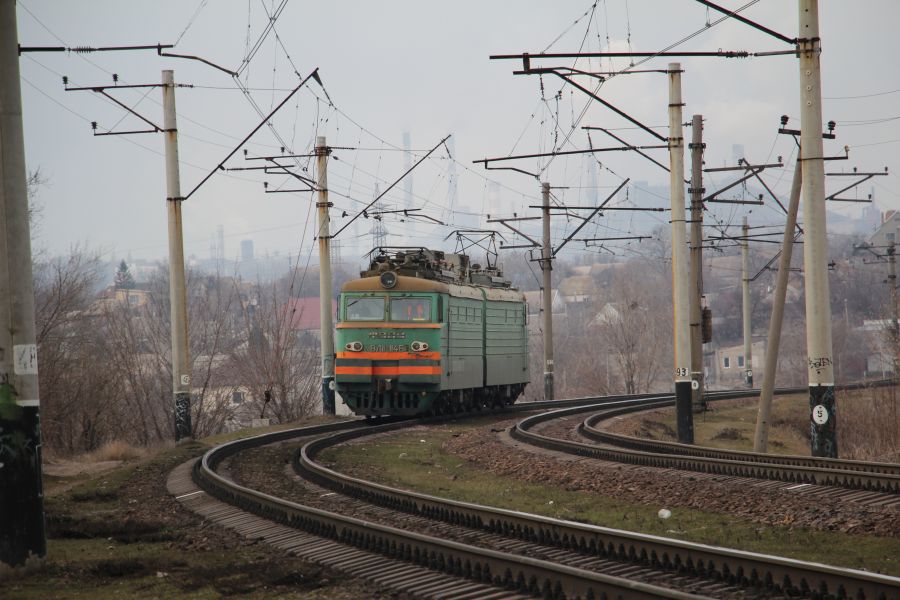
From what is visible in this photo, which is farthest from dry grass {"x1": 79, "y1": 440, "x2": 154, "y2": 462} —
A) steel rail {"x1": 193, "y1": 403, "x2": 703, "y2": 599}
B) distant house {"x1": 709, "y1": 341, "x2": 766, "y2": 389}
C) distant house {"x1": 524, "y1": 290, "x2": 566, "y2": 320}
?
distant house {"x1": 524, "y1": 290, "x2": 566, "y2": 320}

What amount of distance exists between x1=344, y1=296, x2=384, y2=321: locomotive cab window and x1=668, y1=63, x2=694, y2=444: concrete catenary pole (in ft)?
25.1

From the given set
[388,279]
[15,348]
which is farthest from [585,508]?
[388,279]

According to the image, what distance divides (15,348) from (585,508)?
6937mm

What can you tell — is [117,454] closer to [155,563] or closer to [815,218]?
[155,563]

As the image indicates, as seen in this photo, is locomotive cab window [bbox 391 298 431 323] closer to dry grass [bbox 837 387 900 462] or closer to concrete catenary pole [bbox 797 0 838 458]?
concrete catenary pole [bbox 797 0 838 458]

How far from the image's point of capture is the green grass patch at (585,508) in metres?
9.30

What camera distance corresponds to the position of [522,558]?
7.79 meters

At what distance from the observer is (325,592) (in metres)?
8.11

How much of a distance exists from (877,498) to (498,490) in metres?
5.21

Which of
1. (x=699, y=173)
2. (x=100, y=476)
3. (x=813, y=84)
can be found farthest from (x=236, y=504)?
(x=699, y=173)

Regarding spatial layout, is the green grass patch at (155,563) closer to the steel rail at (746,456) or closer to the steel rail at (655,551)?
the steel rail at (655,551)

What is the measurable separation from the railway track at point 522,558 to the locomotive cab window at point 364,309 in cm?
1296

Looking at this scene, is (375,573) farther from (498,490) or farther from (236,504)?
(498,490)

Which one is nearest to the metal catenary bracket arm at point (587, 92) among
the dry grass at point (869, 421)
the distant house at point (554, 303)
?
the dry grass at point (869, 421)
